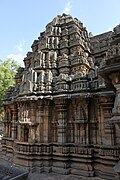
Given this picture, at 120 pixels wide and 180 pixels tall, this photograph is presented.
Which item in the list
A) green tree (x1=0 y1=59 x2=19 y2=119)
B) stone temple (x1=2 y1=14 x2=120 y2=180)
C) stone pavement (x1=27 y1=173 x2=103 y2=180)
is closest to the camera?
stone temple (x1=2 y1=14 x2=120 y2=180)

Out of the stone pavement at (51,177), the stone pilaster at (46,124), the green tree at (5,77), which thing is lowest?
the stone pavement at (51,177)

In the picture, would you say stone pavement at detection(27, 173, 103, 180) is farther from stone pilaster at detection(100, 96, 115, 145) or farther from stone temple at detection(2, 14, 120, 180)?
stone pilaster at detection(100, 96, 115, 145)

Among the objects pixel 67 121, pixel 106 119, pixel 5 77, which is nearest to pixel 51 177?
pixel 67 121

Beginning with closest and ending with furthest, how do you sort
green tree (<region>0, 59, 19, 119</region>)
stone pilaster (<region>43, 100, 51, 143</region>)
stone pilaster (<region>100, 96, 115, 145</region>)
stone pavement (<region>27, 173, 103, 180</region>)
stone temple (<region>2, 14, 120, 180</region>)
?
1. stone pilaster (<region>100, 96, 115, 145</region>)
2. stone temple (<region>2, 14, 120, 180</region>)
3. stone pavement (<region>27, 173, 103, 180</region>)
4. stone pilaster (<region>43, 100, 51, 143</region>)
5. green tree (<region>0, 59, 19, 119</region>)

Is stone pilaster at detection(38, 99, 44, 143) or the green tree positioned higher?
the green tree

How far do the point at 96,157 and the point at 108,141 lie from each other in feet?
4.05

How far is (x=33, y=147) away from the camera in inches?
420

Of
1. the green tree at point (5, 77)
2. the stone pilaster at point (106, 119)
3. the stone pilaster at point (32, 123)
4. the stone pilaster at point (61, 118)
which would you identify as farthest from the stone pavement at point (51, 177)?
the green tree at point (5, 77)

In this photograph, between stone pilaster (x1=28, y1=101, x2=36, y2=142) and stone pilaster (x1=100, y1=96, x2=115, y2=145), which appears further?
stone pilaster (x1=28, y1=101, x2=36, y2=142)

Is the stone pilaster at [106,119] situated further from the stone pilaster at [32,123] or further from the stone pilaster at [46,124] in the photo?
the stone pilaster at [32,123]

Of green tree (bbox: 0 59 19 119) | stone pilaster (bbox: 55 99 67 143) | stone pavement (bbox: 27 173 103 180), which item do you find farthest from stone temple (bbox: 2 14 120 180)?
green tree (bbox: 0 59 19 119)

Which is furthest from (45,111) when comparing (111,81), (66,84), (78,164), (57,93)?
(111,81)

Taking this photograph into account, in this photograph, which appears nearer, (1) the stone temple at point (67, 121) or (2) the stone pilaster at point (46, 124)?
(1) the stone temple at point (67, 121)

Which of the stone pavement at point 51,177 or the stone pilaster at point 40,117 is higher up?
the stone pilaster at point 40,117
